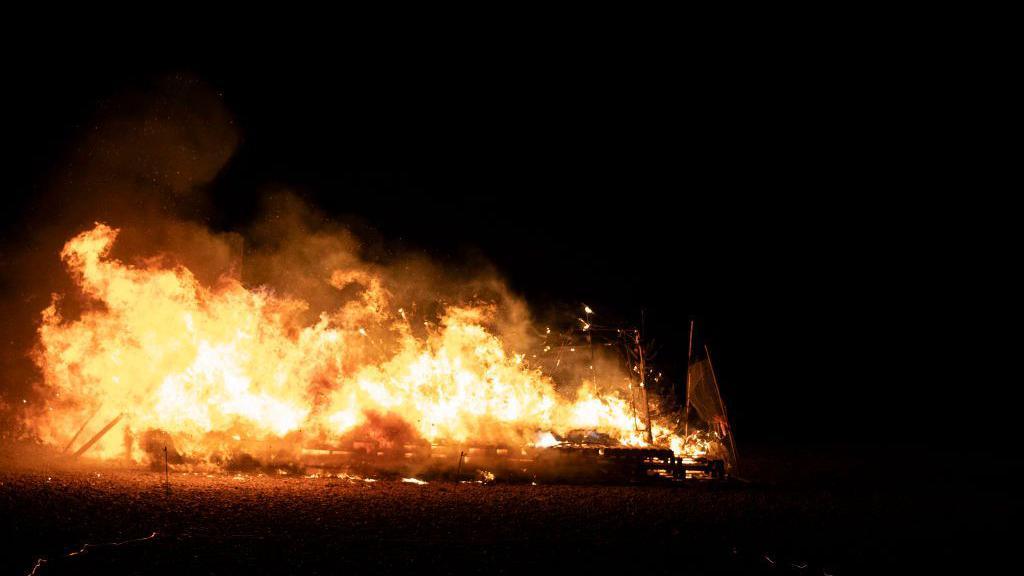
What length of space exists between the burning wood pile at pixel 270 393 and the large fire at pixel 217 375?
4 centimetres

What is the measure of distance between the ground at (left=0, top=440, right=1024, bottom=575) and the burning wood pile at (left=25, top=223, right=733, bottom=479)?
139 centimetres

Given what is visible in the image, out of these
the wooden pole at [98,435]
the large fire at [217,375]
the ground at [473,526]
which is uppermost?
the large fire at [217,375]

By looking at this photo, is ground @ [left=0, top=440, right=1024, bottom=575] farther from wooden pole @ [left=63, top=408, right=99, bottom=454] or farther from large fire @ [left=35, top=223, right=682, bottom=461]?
large fire @ [left=35, top=223, right=682, bottom=461]

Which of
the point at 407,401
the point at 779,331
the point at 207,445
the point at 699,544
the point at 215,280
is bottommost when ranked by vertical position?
the point at 699,544

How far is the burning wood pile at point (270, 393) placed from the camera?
1708cm

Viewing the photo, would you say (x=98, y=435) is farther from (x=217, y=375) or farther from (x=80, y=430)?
(x=217, y=375)

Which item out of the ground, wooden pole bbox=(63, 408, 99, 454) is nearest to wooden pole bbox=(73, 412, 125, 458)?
wooden pole bbox=(63, 408, 99, 454)

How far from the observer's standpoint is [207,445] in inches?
664

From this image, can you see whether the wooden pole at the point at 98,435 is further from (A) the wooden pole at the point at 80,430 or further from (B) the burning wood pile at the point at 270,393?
(A) the wooden pole at the point at 80,430

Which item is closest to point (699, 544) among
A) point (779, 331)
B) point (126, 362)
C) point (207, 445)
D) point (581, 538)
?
point (581, 538)

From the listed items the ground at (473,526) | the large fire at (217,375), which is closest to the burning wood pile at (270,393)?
the large fire at (217,375)

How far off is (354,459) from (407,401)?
2559 mm

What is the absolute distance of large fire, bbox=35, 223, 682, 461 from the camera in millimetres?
17547

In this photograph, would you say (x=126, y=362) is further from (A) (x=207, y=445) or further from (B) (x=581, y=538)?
(B) (x=581, y=538)
